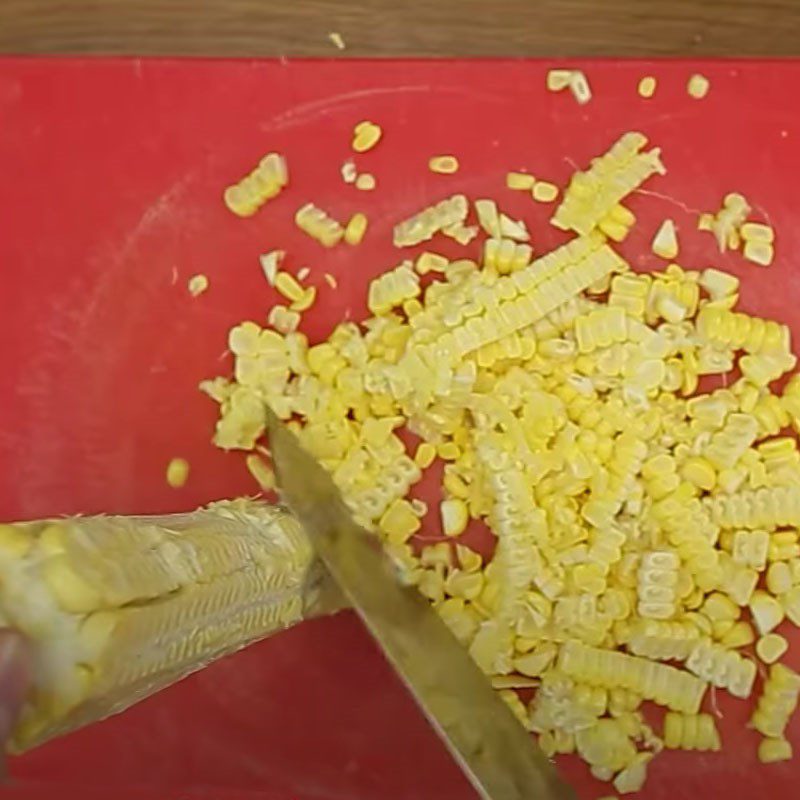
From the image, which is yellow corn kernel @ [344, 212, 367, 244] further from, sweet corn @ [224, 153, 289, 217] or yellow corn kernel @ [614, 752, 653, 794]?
yellow corn kernel @ [614, 752, 653, 794]

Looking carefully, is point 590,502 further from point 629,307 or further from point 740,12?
point 740,12

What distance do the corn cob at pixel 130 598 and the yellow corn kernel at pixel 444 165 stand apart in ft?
1.29

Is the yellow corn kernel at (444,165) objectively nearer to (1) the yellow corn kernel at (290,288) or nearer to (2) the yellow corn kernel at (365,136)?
(2) the yellow corn kernel at (365,136)

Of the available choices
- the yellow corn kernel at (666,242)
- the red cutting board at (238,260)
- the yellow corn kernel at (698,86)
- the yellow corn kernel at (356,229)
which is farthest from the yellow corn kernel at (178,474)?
the yellow corn kernel at (698,86)

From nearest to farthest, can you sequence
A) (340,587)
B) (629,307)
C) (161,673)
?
1. (161,673)
2. (340,587)
3. (629,307)

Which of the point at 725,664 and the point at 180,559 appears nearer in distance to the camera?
the point at 180,559

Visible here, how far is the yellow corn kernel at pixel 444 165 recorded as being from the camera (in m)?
1.31

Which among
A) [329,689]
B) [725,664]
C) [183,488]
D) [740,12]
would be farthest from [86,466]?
[740,12]

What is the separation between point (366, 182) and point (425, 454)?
10.4 inches

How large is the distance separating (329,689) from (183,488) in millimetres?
236

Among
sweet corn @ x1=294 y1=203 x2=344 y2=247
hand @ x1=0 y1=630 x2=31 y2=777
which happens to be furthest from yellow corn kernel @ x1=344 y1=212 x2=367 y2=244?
hand @ x1=0 y1=630 x2=31 y2=777

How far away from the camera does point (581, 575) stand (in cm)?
124

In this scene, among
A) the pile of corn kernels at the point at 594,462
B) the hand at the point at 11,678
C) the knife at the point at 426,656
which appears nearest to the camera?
the hand at the point at 11,678

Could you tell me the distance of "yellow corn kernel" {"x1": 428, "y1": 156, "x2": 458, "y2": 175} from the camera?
51.6 inches
